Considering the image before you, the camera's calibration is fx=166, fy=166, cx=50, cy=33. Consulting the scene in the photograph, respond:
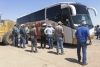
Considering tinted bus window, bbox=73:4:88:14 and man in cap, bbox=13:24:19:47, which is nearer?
tinted bus window, bbox=73:4:88:14

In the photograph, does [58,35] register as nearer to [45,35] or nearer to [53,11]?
[45,35]

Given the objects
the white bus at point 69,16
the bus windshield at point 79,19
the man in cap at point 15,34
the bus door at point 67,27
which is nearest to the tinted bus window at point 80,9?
the white bus at point 69,16

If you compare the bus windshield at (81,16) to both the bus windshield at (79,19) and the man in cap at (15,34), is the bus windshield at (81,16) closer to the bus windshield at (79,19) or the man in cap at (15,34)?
the bus windshield at (79,19)

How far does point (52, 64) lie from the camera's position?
25.6 feet

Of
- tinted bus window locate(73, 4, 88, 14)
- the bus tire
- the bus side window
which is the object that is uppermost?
tinted bus window locate(73, 4, 88, 14)

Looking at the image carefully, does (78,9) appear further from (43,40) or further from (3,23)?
(3,23)

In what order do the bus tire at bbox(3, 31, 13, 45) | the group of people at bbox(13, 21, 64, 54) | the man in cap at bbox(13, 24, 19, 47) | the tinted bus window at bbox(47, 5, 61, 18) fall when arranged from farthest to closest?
1. the bus tire at bbox(3, 31, 13, 45)
2. the tinted bus window at bbox(47, 5, 61, 18)
3. the man in cap at bbox(13, 24, 19, 47)
4. the group of people at bbox(13, 21, 64, 54)

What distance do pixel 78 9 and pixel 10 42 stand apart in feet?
20.8

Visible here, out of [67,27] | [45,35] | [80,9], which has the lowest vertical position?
[45,35]

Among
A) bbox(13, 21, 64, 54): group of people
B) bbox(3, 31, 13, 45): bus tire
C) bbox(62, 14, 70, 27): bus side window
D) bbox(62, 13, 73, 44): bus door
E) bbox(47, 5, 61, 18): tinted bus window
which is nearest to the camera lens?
bbox(13, 21, 64, 54): group of people

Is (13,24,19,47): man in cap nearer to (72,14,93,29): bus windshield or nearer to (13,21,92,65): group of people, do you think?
(13,21,92,65): group of people

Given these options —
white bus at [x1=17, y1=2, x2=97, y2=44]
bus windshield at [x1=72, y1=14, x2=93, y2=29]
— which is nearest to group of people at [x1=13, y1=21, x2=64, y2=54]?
white bus at [x1=17, y1=2, x2=97, y2=44]

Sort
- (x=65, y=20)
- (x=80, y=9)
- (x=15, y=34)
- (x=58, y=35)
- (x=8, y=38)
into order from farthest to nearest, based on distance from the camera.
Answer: (x=8, y=38) → (x=15, y=34) → (x=80, y=9) → (x=65, y=20) → (x=58, y=35)

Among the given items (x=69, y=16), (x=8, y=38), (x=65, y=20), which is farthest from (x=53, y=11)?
(x=8, y=38)
